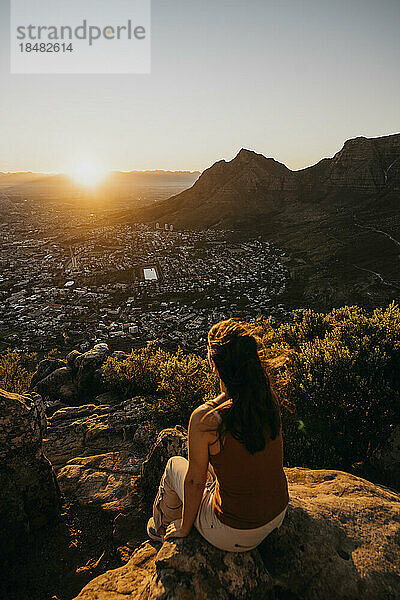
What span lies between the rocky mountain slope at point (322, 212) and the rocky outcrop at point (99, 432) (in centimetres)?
2587

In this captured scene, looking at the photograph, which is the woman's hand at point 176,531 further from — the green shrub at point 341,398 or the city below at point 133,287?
the city below at point 133,287

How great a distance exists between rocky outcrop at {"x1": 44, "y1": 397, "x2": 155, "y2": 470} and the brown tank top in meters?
4.88

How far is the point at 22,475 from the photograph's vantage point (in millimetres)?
5008

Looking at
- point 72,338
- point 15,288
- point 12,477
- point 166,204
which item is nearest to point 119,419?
point 12,477

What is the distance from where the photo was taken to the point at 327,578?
3062 mm

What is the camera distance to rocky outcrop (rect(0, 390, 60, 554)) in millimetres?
4785

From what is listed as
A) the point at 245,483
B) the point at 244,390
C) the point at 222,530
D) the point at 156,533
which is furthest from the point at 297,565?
the point at 244,390

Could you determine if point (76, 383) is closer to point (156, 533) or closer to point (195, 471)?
point (156, 533)

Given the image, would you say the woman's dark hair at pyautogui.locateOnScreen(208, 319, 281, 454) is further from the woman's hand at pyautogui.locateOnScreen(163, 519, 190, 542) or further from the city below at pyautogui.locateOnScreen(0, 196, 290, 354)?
the city below at pyautogui.locateOnScreen(0, 196, 290, 354)

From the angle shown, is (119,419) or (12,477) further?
(119,419)

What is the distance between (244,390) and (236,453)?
1.62 ft

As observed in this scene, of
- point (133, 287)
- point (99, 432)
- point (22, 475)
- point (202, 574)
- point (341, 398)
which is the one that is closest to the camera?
point (202, 574)

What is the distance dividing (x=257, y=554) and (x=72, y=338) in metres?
25.0

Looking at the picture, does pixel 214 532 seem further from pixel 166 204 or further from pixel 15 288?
pixel 166 204
